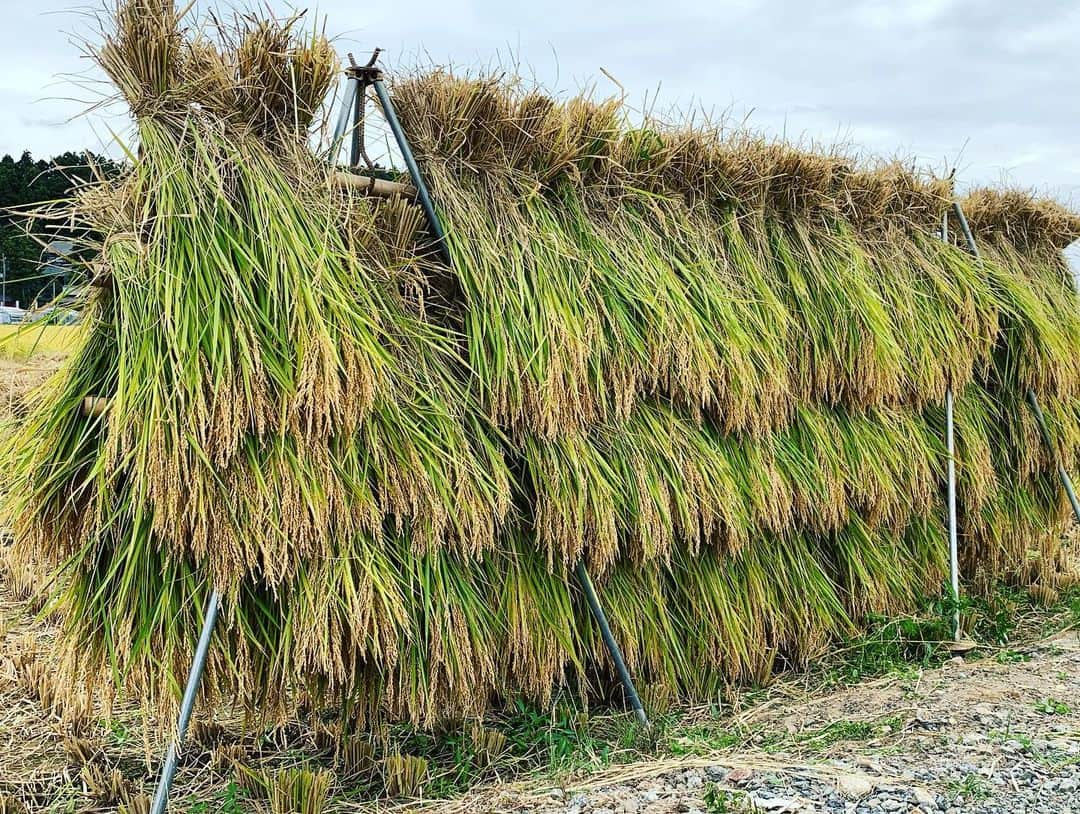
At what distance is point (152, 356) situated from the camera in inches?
88.5

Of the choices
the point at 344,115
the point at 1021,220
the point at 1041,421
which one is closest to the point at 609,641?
the point at 344,115

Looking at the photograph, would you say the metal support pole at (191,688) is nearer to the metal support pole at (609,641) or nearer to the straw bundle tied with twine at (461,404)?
the straw bundle tied with twine at (461,404)

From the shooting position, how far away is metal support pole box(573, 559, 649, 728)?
2963 millimetres

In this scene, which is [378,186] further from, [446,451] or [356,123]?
[446,451]

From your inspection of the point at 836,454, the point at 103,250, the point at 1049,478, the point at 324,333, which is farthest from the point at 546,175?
the point at 1049,478

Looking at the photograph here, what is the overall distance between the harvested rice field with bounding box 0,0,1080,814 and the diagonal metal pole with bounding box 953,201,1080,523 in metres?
0.63

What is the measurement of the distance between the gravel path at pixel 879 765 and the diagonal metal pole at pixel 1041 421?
1.66 m

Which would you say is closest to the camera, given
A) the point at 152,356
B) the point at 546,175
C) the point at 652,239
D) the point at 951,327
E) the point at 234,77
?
the point at 152,356

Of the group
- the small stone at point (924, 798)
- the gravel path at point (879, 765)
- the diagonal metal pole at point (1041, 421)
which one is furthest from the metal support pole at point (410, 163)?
the diagonal metal pole at point (1041, 421)

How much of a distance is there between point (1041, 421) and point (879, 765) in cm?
276

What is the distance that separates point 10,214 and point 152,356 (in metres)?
0.54

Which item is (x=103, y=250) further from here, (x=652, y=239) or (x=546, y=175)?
(x=652, y=239)

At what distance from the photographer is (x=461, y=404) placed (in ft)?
8.94

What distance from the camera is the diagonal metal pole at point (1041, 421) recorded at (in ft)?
15.1
